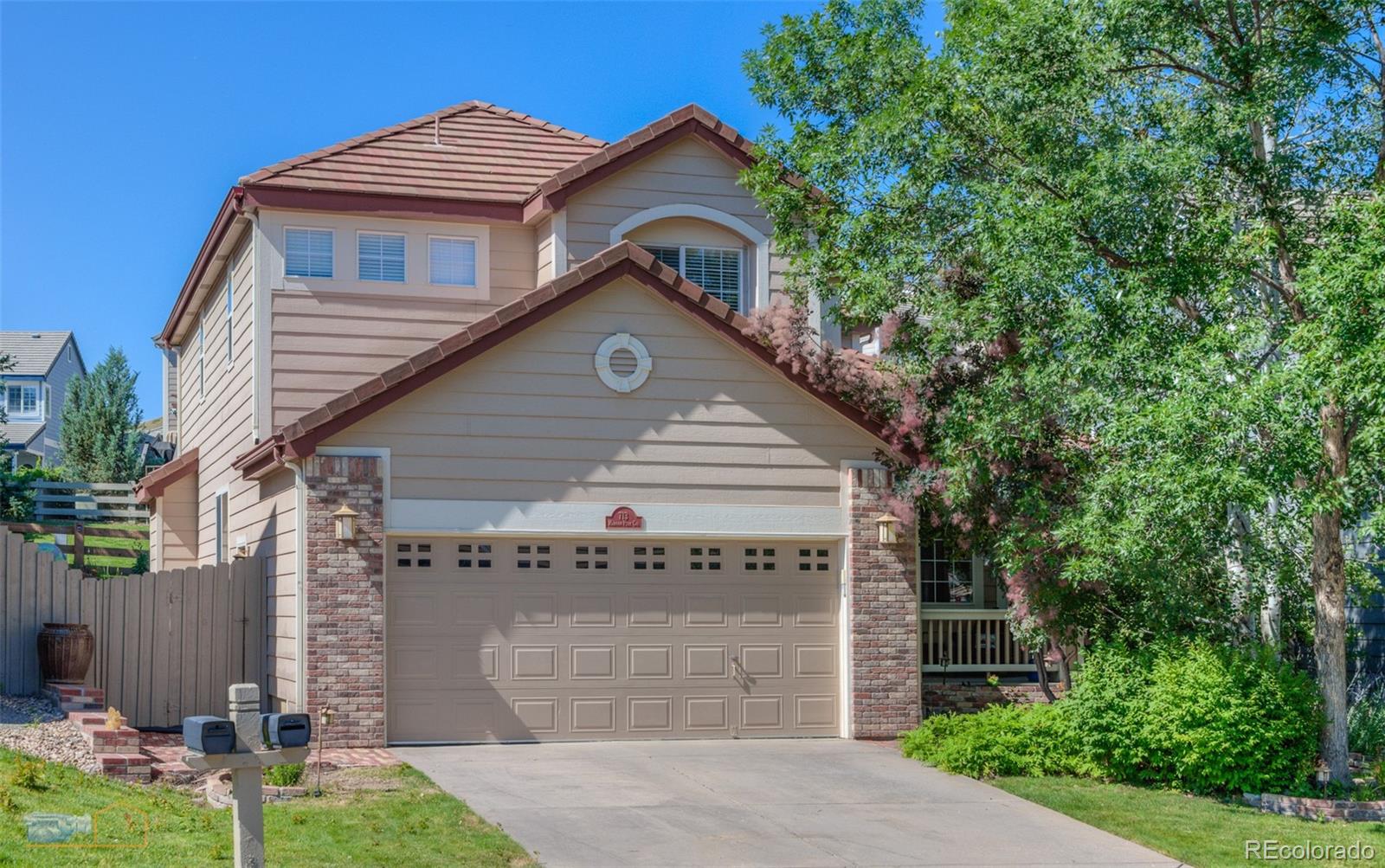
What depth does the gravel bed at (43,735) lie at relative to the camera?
12.1m

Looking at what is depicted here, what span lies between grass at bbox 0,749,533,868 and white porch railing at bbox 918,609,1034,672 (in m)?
8.68

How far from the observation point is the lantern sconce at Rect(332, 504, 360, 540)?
49.3 ft

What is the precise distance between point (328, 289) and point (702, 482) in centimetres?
553

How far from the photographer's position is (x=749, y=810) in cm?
1202

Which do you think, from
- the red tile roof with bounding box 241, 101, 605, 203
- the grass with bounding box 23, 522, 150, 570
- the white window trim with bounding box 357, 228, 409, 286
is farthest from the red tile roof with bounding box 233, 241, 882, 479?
the grass with bounding box 23, 522, 150, 570

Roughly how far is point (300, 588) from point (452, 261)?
548 centimetres

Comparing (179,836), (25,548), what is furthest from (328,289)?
(179,836)

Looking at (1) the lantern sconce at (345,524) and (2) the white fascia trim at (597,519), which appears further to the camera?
(2) the white fascia trim at (597,519)

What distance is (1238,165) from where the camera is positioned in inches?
511

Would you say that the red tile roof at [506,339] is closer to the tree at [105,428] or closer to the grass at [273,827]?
the grass at [273,827]

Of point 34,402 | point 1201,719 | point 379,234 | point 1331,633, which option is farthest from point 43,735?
point 34,402

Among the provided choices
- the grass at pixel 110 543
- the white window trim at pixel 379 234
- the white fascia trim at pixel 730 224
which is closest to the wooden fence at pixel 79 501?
the grass at pixel 110 543

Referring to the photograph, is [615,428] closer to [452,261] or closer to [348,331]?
[452,261]

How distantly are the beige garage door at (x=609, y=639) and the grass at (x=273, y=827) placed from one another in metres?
3.38
